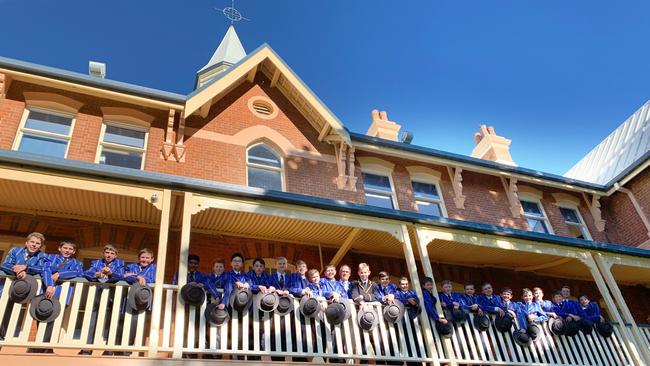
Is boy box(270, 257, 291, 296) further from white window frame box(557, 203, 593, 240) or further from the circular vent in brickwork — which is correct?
white window frame box(557, 203, 593, 240)

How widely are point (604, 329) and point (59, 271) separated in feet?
30.8

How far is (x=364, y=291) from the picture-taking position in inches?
319

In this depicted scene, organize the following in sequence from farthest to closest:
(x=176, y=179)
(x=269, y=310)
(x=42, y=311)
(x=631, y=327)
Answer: (x=631, y=327), (x=176, y=179), (x=269, y=310), (x=42, y=311)

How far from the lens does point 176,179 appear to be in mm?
7820

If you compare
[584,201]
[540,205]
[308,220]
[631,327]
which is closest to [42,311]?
[308,220]

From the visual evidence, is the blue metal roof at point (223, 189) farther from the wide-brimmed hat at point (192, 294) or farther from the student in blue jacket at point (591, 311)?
the wide-brimmed hat at point (192, 294)

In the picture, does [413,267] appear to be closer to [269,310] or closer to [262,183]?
[269,310]

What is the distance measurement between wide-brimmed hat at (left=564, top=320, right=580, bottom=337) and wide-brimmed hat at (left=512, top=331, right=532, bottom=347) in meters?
0.93

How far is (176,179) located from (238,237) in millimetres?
2684

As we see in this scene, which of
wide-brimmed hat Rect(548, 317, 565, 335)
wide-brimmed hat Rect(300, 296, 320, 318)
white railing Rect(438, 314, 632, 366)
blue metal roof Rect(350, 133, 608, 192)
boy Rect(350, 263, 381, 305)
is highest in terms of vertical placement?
blue metal roof Rect(350, 133, 608, 192)

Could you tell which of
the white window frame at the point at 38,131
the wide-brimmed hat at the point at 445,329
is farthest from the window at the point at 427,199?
the white window frame at the point at 38,131

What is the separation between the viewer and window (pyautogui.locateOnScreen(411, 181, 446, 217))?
13516 millimetres

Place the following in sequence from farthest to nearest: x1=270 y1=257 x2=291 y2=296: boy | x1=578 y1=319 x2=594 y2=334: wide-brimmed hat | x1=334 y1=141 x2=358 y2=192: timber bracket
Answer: x1=334 y1=141 x2=358 y2=192: timber bracket, x1=578 y1=319 x2=594 y2=334: wide-brimmed hat, x1=270 y1=257 x2=291 y2=296: boy

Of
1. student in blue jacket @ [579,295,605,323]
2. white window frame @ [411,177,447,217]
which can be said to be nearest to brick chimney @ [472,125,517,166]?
white window frame @ [411,177,447,217]
